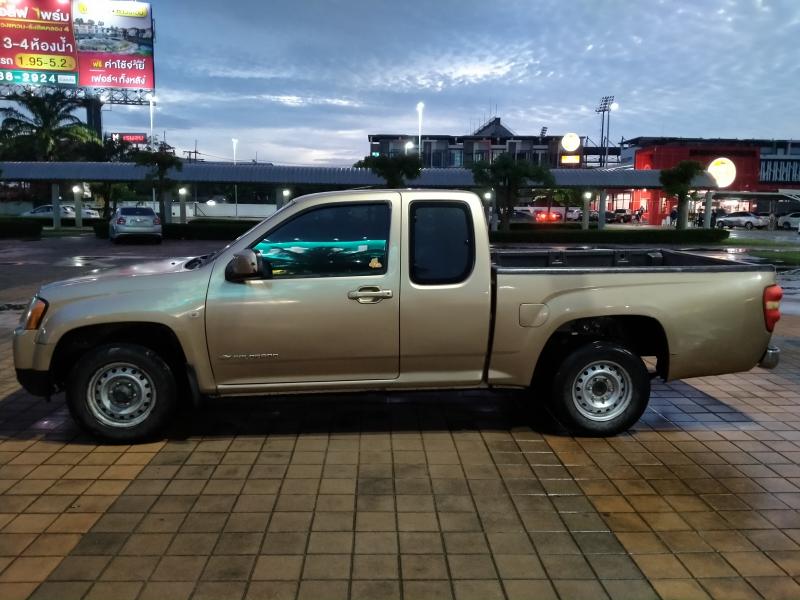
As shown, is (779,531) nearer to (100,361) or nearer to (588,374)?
(588,374)

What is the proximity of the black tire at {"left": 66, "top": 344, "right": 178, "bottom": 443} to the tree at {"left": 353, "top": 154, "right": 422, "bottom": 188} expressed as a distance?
2800cm

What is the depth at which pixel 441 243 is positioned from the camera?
16.7 ft

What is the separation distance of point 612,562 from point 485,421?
7.50ft

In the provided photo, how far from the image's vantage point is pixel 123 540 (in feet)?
12.1

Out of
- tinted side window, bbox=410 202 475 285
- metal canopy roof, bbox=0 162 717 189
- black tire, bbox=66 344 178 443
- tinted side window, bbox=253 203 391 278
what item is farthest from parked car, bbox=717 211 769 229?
black tire, bbox=66 344 178 443

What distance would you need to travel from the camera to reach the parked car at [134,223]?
26.5 m

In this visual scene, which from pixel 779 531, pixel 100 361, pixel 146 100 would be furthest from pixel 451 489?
pixel 146 100

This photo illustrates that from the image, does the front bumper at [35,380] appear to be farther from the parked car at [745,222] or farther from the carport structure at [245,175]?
the parked car at [745,222]

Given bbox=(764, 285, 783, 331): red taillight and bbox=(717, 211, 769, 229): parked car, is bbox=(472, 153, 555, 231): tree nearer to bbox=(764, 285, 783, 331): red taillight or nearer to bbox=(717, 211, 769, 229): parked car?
bbox=(717, 211, 769, 229): parked car

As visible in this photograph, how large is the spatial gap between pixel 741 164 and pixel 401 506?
246ft

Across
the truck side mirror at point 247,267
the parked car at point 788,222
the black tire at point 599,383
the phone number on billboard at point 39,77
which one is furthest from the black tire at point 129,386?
the parked car at point 788,222

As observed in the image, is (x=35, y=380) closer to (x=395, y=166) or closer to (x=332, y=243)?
(x=332, y=243)

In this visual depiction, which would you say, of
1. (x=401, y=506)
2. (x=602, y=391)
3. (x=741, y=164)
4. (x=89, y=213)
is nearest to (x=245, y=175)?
(x=89, y=213)

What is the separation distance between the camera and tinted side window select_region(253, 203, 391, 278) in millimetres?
4984
